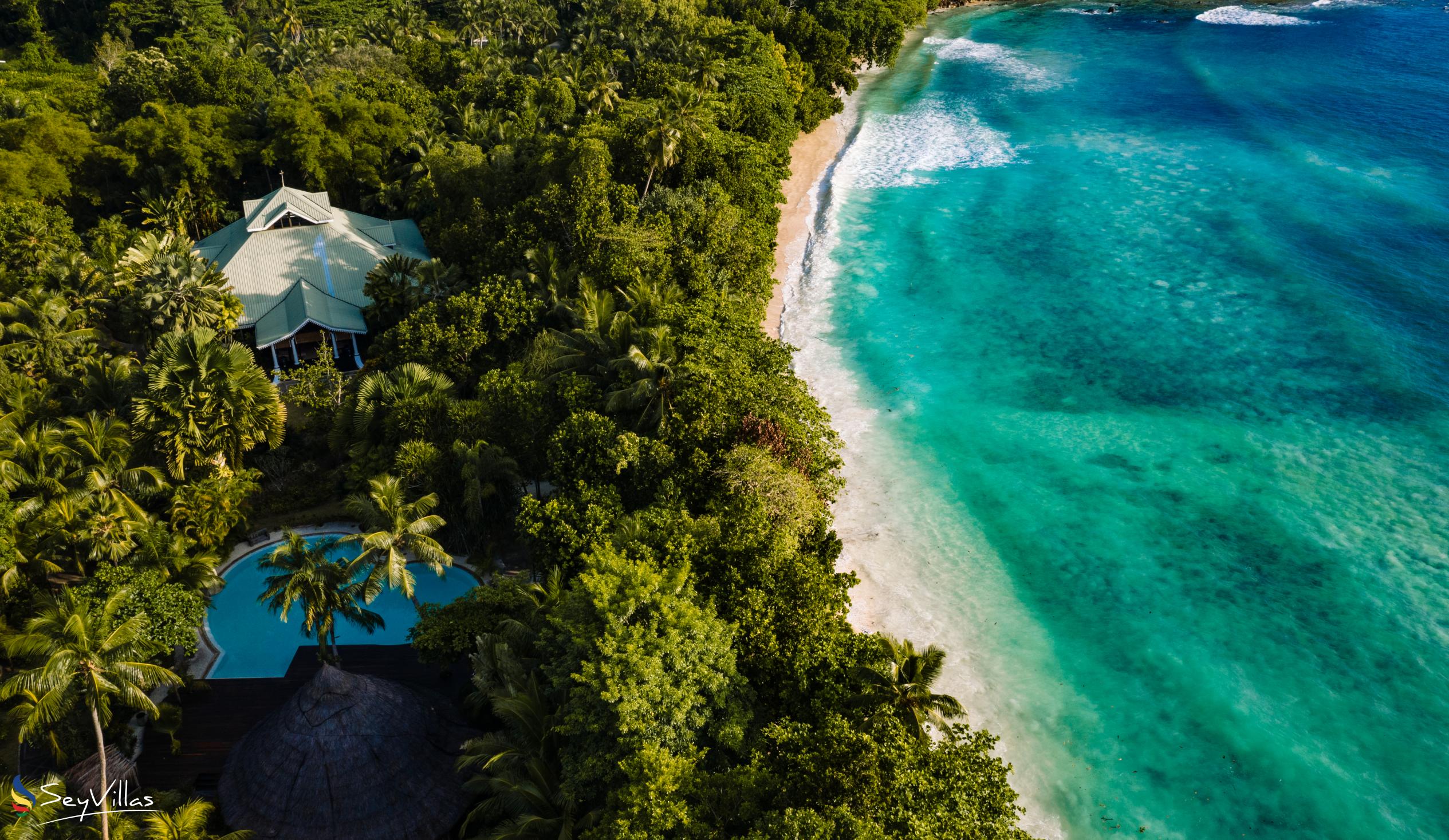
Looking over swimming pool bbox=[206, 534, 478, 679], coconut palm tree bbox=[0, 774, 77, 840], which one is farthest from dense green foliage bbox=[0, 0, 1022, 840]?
coconut palm tree bbox=[0, 774, 77, 840]

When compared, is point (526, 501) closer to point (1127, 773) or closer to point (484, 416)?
point (484, 416)

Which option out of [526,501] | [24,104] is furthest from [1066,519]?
[24,104]

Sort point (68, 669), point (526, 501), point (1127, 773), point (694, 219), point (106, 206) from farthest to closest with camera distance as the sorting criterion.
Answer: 1. point (106, 206)
2. point (694, 219)
3. point (526, 501)
4. point (1127, 773)
5. point (68, 669)

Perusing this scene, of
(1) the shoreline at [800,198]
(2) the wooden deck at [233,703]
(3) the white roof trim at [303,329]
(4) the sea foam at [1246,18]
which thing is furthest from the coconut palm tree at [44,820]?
(4) the sea foam at [1246,18]

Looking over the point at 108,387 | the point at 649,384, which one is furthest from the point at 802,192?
the point at 108,387

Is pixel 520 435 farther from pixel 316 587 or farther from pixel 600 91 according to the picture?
pixel 600 91

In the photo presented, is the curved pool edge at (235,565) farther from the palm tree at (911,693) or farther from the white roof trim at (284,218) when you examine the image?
the white roof trim at (284,218)
